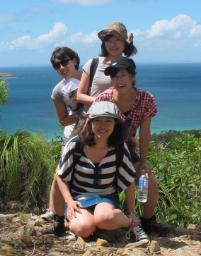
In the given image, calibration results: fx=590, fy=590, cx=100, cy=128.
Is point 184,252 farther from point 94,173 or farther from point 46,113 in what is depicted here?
point 46,113

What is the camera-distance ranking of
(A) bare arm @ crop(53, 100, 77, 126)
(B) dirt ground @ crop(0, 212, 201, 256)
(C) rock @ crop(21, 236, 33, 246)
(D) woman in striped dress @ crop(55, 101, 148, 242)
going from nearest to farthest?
(B) dirt ground @ crop(0, 212, 201, 256) < (C) rock @ crop(21, 236, 33, 246) < (D) woman in striped dress @ crop(55, 101, 148, 242) < (A) bare arm @ crop(53, 100, 77, 126)

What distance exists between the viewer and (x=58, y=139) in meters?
8.39

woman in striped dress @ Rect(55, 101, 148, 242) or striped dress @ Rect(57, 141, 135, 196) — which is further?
striped dress @ Rect(57, 141, 135, 196)

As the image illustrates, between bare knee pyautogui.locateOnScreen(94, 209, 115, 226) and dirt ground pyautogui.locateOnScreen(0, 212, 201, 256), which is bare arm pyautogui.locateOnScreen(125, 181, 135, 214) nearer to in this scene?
dirt ground pyautogui.locateOnScreen(0, 212, 201, 256)

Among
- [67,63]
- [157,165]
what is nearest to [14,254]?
[67,63]

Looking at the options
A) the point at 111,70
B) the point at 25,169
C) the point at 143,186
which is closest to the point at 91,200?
the point at 143,186

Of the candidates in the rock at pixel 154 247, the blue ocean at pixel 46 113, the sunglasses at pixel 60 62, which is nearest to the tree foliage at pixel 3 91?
the blue ocean at pixel 46 113

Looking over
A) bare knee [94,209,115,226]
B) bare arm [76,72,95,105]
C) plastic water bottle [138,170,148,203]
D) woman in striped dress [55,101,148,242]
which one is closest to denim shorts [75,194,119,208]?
woman in striped dress [55,101,148,242]

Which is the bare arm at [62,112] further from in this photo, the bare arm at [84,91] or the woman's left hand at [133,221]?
the woman's left hand at [133,221]

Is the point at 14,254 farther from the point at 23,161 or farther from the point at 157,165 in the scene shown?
the point at 157,165

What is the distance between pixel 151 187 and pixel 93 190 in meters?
0.57

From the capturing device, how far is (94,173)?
16.4 ft

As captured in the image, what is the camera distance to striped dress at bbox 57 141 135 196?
5.00 meters

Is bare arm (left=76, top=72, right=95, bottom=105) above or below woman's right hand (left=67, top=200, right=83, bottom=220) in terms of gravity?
above
